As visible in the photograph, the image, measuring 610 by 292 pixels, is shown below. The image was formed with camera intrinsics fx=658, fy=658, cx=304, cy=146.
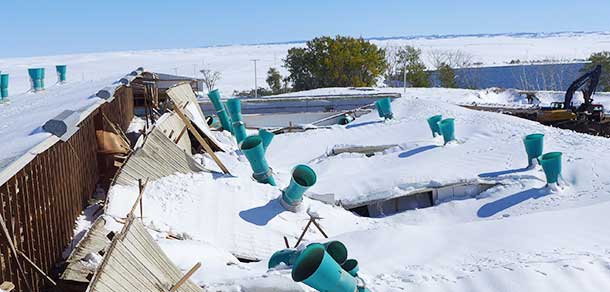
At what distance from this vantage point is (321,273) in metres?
5.14

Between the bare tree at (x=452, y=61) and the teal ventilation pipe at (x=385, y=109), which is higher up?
the bare tree at (x=452, y=61)

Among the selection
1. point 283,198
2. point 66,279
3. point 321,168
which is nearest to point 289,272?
point 66,279

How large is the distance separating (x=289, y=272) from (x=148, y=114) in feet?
37.6

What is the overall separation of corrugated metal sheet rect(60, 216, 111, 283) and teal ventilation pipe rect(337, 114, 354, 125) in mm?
14698

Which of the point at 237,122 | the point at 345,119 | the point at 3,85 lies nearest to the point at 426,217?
the point at 237,122

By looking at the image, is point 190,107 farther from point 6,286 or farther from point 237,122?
point 6,286

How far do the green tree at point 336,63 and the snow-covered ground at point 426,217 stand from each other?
72.3 feet

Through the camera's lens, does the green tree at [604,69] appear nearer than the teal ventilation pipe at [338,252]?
No

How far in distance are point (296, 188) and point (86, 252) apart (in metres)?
4.12

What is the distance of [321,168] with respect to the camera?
1560cm

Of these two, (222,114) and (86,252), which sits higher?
(222,114)

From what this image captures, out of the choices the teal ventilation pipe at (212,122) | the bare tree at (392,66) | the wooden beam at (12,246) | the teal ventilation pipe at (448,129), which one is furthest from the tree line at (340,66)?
the wooden beam at (12,246)

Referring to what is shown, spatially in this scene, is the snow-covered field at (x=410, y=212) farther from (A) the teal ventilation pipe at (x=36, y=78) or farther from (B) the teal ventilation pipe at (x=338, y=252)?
(A) the teal ventilation pipe at (x=36, y=78)

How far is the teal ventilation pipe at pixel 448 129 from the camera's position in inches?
621
